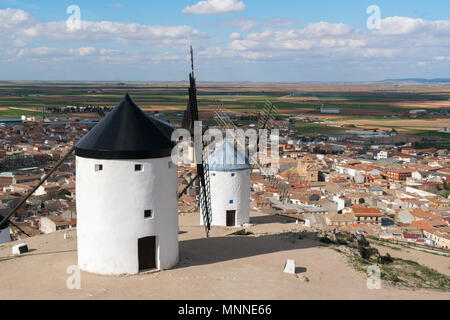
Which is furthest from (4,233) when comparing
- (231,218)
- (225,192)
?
(231,218)

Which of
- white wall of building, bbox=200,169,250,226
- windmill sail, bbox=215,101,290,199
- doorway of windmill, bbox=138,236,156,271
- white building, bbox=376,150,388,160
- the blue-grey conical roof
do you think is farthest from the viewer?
white building, bbox=376,150,388,160

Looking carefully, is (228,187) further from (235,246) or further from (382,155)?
(382,155)

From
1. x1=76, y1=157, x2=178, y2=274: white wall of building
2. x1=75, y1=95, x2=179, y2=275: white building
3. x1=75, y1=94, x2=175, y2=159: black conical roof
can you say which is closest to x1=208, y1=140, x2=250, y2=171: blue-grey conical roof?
x1=75, y1=94, x2=175, y2=159: black conical roof

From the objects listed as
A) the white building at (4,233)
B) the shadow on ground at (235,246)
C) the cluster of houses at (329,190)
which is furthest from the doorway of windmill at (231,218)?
the white building at (4,233)

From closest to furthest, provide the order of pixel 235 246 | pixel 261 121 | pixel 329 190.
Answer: pixel 235 246
pixel 261 121
pixel 329 190

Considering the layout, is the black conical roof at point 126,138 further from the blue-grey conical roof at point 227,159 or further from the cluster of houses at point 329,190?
the cluster of houses at point 329,190

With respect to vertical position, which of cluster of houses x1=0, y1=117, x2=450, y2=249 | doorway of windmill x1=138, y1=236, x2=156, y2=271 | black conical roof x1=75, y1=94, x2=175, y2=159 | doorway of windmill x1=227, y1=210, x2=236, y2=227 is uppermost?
black conical roof x1=75, y1=94, x2=175, y2=159

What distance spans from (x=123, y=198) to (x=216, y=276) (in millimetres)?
3693

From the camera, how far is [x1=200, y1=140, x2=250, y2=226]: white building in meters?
23.6

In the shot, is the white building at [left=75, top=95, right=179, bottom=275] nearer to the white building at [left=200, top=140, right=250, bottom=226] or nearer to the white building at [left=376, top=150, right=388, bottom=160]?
the white building at [left=200, top=140, right=250, bottom=226]

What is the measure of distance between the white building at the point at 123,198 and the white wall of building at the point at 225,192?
9.02 m

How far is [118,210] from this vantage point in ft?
45.2

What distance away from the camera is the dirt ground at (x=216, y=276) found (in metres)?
12.7

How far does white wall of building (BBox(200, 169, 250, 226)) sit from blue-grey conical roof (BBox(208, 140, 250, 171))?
26 centimetres
